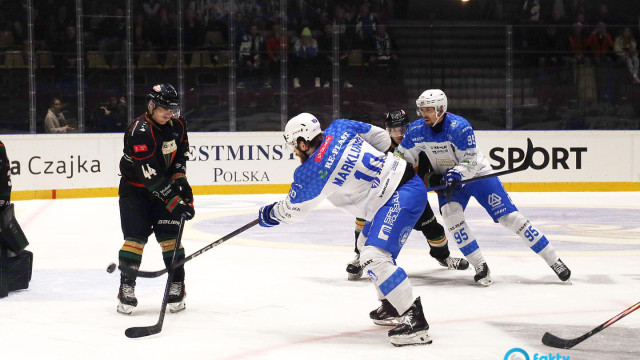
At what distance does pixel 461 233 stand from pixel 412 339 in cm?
192

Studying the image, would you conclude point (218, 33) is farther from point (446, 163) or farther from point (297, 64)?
point (446, 163)

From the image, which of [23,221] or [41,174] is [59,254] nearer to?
[23,221]

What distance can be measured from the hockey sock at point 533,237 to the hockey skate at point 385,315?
5.25 ft

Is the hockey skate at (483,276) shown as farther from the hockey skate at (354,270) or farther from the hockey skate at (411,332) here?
the hockey skate at (411,332)

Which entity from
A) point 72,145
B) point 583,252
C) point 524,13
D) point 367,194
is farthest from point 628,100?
point 367,194

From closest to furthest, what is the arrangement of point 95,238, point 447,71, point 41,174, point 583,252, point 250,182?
1. point 583,252
2. point 95,238
3. point 41,174
4. point 250,182
5. point 447,71

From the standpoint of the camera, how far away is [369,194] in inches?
172

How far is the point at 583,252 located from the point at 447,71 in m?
6.69

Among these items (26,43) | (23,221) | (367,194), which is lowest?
(23,221)

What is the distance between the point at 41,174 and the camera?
11.8m

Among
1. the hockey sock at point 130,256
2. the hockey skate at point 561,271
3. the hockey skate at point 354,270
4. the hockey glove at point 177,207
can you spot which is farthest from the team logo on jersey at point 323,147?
the hockey skate at point 561,271

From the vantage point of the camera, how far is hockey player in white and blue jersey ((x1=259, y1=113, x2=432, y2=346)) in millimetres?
4230

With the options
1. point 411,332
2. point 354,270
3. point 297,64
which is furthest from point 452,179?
point 297,64

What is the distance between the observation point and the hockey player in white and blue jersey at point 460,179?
5.86 m
